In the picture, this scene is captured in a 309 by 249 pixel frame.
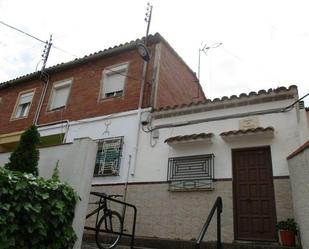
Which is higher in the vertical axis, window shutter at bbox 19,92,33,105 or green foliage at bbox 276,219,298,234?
window shutter at bbox 19,92,33,105

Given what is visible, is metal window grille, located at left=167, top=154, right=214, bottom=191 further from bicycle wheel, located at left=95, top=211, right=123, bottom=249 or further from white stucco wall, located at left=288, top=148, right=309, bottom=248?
white stucco wall, located at left=288, top=148, right=309, bottom=248

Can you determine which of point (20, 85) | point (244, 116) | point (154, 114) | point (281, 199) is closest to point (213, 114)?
point (244, 116)

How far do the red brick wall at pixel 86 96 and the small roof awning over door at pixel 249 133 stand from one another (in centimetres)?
336

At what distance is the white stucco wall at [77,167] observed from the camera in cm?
531

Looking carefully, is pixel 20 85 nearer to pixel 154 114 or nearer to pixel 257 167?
pixel 154 114

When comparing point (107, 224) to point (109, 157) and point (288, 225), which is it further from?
point (288, 225)

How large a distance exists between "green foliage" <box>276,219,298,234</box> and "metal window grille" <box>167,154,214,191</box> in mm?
1741

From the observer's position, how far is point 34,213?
4508 mm

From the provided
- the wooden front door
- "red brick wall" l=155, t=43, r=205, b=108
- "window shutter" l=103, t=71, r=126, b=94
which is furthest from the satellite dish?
the wooden front door

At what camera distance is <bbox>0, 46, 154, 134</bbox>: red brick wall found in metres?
10.4

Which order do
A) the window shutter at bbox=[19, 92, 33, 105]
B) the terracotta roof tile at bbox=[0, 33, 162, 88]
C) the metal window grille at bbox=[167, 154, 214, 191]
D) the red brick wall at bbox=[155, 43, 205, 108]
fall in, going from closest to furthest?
the metal window grille at bbox=[167, 154, 214, 191] → the red brick wall at bbox=[155, 43, 205, 108] → the terracotta roof tile at bbox=[0, 33, 162, 88] → the window shutter at bbox=[19, 92, 33, 105]

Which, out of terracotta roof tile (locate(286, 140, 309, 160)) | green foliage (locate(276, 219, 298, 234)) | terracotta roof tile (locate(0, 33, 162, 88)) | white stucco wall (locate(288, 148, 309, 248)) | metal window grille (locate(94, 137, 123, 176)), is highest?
terracotta roof tile (locate(0, 33, 162, 88))

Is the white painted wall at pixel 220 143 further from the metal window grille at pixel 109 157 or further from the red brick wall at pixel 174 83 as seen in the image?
the red brick wall at pixel 174 83

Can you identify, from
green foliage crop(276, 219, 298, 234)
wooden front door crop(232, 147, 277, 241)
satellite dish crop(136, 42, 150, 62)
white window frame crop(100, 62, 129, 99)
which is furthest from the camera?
white window frame crop(100, 62, 129, 99)
